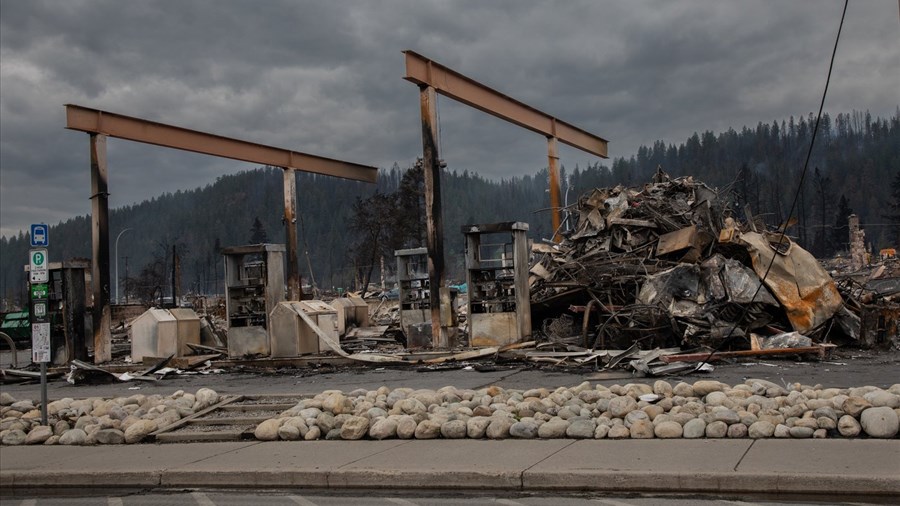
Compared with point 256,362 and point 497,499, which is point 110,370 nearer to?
point 256,362

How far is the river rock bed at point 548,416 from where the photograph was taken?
28.1 ft

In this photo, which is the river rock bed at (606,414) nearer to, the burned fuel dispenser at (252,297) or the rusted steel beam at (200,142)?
the burned fuel dispenser at (252,297)

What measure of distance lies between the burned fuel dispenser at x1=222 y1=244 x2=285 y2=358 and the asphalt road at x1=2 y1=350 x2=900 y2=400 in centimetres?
148

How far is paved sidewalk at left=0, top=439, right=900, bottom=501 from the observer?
689 centimetres

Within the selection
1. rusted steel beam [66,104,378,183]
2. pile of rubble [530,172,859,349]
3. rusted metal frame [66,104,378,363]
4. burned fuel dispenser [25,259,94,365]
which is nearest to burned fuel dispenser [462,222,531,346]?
pile of rubble [530,172,859,349]

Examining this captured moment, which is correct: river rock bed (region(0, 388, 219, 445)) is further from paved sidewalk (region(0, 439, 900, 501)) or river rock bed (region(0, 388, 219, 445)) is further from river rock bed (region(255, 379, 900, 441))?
river rock bed (region(255, 379, 900, 441))

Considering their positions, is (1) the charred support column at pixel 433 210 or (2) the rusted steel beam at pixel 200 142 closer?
(1) the charred support column at pixel 433 210

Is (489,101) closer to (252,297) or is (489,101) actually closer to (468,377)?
(252,297)

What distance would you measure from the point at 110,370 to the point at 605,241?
13.6 meters

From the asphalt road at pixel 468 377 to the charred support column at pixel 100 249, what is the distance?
3218mm

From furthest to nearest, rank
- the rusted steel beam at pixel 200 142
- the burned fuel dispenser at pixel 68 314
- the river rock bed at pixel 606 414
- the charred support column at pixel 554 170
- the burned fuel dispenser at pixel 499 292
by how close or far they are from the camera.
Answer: the charred support column at pixel 554 170
the rusted steel beam at pixel 200 142
the burned fuel dispenser at pixel 68 314
the burned fuel dispenser at pixel 499 292
the river rock bed at pixel 606 414

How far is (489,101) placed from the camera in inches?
1013

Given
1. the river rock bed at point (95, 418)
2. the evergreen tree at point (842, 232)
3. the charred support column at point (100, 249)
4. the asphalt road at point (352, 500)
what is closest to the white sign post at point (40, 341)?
the river rock bed at point (95, 418)

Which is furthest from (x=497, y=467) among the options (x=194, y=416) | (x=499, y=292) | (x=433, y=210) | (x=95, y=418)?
(x=433, y=210)
